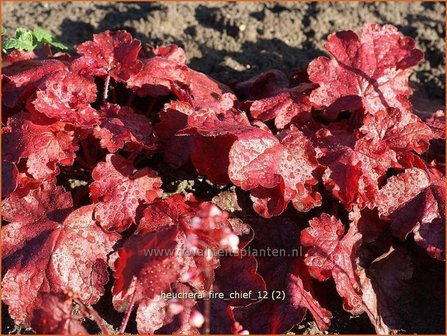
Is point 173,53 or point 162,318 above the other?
point 173,53

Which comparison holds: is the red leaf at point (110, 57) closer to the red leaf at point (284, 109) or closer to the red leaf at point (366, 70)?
the red leaf at point (284, 109)

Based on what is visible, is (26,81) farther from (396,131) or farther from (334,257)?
(396,131)

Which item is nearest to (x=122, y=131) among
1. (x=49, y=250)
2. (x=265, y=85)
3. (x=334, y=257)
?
(x=49, y=250)

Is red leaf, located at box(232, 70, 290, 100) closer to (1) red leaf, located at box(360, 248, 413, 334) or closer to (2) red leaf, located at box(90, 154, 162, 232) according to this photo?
(2) red leaf, located at box(90, 154, 162, 232)

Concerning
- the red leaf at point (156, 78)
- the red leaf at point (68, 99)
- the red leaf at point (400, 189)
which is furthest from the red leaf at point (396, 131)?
the red leaf at point (68, 99)

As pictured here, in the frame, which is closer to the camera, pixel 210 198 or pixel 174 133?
pixel 174 133

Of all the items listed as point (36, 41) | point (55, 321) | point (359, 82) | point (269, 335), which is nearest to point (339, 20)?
point (359, 82)

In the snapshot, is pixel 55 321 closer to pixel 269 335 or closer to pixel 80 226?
pixel 80 226
